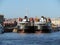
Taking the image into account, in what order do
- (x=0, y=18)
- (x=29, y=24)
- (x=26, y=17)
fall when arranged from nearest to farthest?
(x=29, y=24) < (x=26, y=17) < (x=0, y=18)

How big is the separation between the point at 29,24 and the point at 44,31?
5.79 m

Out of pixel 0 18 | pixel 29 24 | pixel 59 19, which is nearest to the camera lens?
pixel 29 24

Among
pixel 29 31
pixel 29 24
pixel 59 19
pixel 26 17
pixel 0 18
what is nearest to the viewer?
pixel 29 31

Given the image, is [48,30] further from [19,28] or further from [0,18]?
[0,18]

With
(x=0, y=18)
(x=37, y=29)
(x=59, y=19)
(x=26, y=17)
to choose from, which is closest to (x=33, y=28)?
(x=37, y=29)

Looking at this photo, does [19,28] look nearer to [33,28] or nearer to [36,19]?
[33,28]

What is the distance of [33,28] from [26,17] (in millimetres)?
15980

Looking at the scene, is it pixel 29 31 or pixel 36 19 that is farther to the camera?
pixel 36 19

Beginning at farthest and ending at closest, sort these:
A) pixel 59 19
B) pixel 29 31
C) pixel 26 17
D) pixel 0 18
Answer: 1. pixel 59 19
2. pixel 0 18
3. pixel 26 17
4. pixel 29 31

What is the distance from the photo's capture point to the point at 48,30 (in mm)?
73625

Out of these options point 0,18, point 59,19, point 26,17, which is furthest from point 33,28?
point 59,19

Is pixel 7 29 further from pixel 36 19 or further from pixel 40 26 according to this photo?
pixel 40 26

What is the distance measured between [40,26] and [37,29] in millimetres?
1223

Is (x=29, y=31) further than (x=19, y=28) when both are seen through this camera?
No
